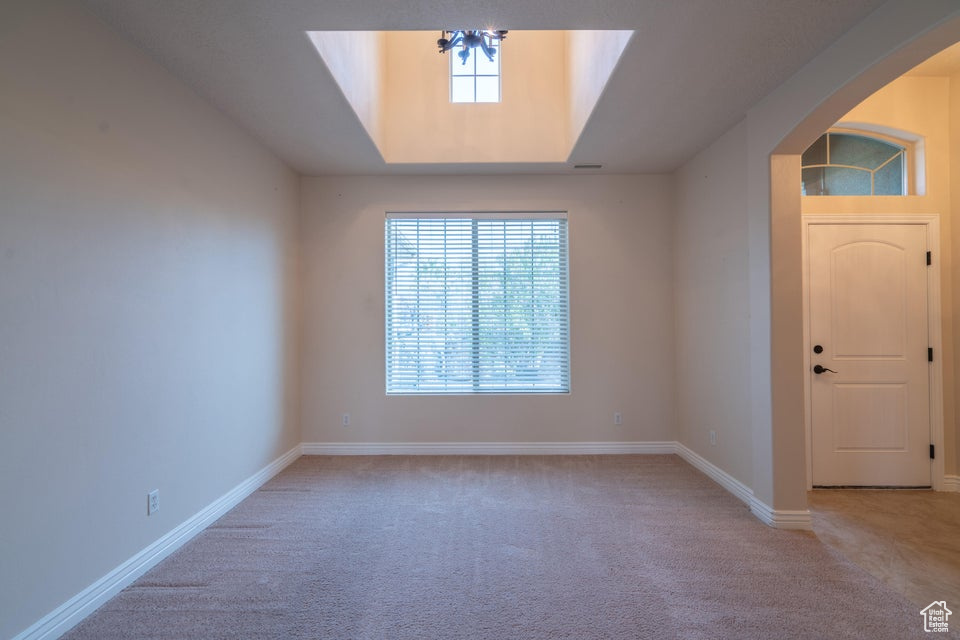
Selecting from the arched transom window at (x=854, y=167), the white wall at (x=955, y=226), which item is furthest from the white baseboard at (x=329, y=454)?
the arched transom window at (x=854, y=167)

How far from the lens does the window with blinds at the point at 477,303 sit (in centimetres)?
416

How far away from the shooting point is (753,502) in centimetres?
284

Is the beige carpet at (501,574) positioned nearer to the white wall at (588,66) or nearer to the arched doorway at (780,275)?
the arched doorway at (780,275)

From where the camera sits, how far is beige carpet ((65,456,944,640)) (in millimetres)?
1814

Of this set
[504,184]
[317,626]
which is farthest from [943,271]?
[317,626]

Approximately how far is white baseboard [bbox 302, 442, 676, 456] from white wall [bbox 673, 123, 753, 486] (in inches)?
18.3

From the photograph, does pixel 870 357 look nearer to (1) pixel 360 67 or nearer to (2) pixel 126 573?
(1) pixel 360 67

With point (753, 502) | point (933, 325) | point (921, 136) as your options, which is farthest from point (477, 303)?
point (921, 136)

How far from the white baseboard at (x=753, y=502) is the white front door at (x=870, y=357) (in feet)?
2.24

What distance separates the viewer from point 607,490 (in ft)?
10.6

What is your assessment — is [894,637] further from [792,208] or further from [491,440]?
[491,440]

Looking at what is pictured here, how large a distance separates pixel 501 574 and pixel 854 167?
13.2 ft

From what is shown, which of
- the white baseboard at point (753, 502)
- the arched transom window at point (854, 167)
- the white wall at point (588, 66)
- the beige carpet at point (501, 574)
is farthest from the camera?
the arched transom window at point (854, 167)

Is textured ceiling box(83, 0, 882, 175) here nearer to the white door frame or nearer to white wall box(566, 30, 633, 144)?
white wall box(566, 30, 633, 144)
